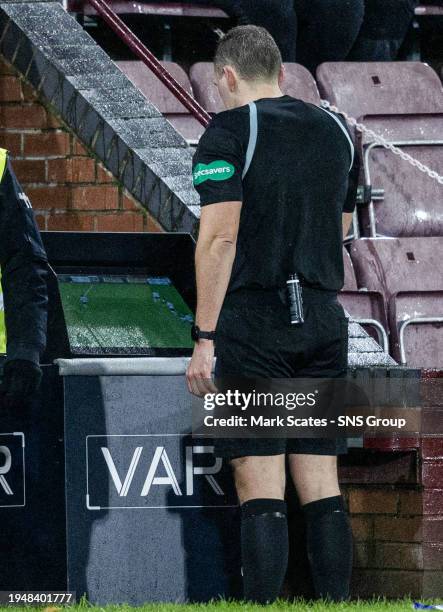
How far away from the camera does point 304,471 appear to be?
403cm

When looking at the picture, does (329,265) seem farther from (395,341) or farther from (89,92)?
(395,341)

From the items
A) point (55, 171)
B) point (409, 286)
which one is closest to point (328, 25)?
point (409, 286)

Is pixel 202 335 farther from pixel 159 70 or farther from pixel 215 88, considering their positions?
pixel 215 88

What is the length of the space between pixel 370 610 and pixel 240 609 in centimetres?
36

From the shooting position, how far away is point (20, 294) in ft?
13.6

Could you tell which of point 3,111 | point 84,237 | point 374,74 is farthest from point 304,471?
point 374,74

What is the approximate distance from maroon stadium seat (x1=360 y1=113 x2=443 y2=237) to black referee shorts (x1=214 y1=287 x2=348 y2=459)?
13.2ft

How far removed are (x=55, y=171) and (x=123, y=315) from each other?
1342mm

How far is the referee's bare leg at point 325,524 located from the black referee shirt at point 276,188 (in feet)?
1.68

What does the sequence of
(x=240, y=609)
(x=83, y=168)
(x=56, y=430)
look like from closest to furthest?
(x=240, y=609)
(x=56, y=430)
(x=83, y=168)

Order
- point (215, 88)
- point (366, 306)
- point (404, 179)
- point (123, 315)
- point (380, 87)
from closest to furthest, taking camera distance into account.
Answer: point (123, 315)
point (366, 306)
point (404, 179)
point (215, 88)
point (380, 87)

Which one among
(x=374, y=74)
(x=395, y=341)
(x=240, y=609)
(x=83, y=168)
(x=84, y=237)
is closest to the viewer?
(x=240, y=609)

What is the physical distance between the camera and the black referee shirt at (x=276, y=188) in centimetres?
394

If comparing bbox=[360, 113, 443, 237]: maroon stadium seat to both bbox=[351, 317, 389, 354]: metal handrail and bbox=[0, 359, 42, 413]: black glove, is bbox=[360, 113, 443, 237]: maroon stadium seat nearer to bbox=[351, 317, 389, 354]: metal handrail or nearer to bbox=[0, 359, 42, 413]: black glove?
bbox=[351, 317, 389, 354]: metal handrail
